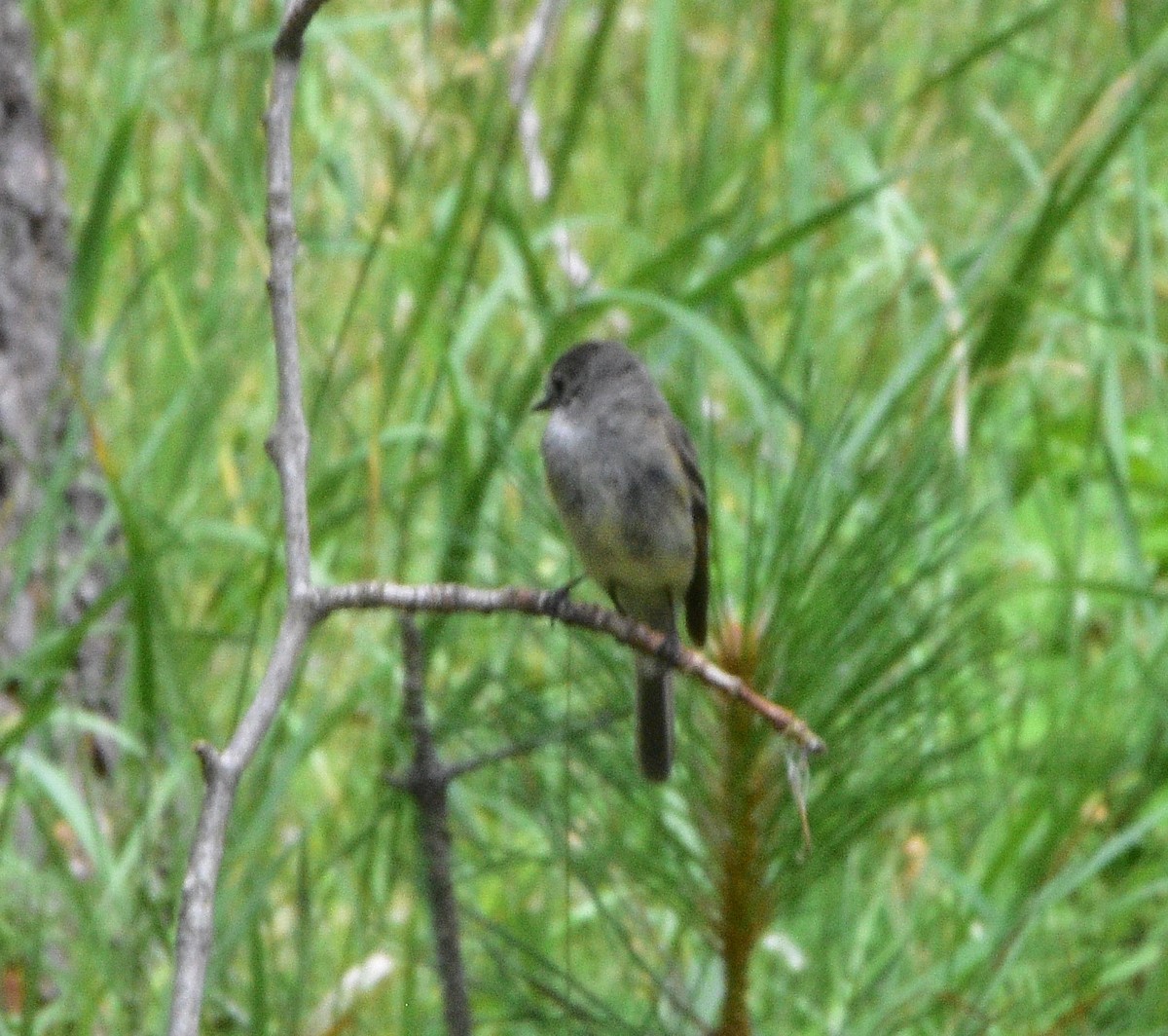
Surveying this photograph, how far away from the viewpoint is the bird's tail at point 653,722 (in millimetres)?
1989

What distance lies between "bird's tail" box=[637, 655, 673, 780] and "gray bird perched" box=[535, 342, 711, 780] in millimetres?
575

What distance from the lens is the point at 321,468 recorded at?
3326mm

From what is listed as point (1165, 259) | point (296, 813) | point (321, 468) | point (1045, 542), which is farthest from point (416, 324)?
point (1165, 259)

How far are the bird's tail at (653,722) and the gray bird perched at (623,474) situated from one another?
57 centimetres

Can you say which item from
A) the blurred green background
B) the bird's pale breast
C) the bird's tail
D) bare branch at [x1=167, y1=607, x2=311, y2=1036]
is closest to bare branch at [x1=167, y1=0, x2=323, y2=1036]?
bare branch at [x1=167, y1=607, x2=311, y2=1036]

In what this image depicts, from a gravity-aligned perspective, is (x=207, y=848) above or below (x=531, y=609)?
below

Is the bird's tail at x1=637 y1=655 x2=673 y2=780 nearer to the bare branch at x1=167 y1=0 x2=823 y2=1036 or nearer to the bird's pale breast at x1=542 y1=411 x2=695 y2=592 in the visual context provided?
the bare branch at x1=167 y1=0 x2=823 y2=1036

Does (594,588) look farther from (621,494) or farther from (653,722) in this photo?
(653,722)

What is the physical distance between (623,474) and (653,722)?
748mm

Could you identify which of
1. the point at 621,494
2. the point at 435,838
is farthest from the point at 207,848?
the point at 621,494

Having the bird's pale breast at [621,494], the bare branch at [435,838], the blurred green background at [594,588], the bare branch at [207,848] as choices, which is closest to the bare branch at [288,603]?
the bare branch at [207,848]

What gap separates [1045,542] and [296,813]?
6.22 ft

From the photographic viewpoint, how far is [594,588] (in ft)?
11.4

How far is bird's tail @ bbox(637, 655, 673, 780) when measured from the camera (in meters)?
1.99
